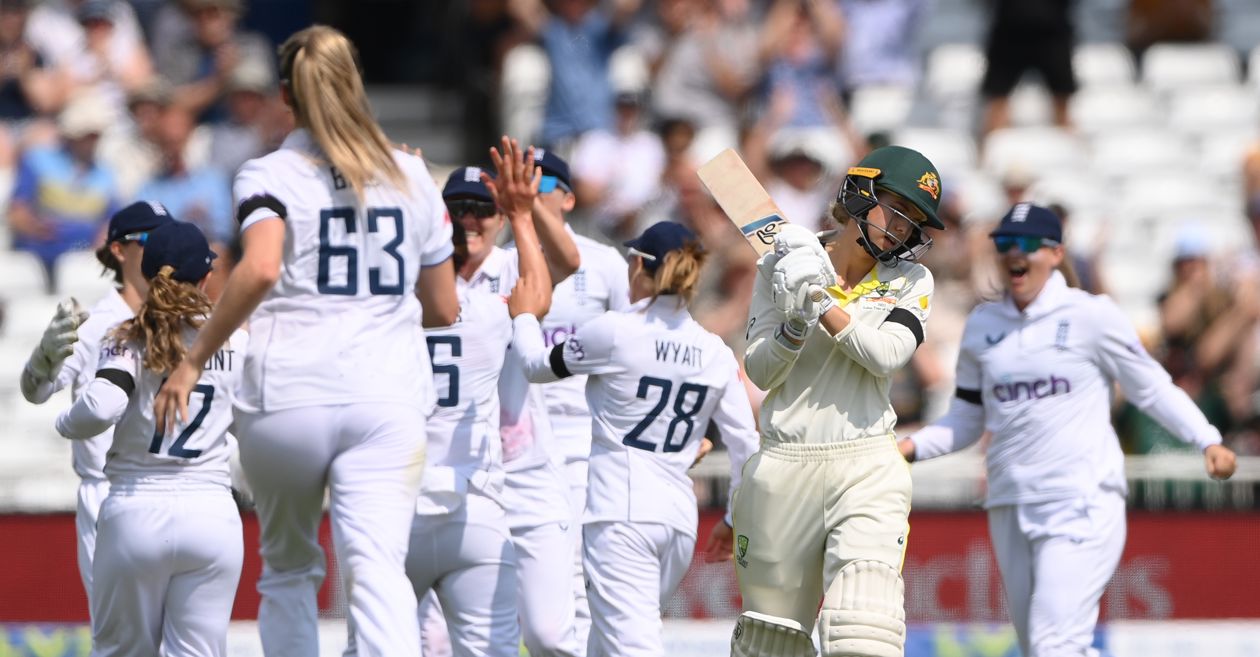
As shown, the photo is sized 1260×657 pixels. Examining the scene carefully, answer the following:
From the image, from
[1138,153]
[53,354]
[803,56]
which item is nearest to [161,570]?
[53,354]

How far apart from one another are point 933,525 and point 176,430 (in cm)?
559

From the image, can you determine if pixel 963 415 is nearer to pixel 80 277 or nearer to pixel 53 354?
pixel 53 354

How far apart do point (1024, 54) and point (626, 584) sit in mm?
8658

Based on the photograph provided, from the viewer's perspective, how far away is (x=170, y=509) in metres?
6.82

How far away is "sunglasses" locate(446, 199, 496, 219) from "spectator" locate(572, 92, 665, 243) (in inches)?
207

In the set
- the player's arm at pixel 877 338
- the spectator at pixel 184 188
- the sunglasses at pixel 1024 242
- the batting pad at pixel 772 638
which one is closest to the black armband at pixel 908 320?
the player's arm at pixel 877 338

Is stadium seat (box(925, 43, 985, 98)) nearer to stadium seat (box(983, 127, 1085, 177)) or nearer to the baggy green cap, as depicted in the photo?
stadium seat (box(983, 127, 1085, 177))

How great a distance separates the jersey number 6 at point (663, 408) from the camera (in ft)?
25.7

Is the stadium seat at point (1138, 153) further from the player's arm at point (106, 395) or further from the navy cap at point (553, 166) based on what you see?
the player's arm at point (106, 395)

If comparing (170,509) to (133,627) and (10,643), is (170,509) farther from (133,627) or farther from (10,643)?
(10,643)

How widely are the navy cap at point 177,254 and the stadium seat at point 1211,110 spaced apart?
35.2 feet

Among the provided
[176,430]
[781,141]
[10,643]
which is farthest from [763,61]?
[176,430]

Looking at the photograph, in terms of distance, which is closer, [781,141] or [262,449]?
[262,449]

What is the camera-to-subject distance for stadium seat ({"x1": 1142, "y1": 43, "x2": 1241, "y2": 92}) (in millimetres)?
15984
